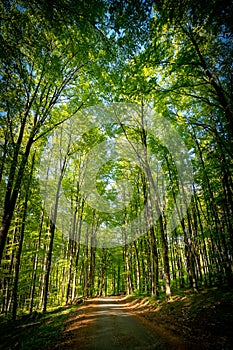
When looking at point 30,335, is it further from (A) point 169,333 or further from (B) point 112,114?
(B) point 112,114

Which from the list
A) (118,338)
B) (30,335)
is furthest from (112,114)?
(30,335)

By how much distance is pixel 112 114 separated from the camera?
1475 cm

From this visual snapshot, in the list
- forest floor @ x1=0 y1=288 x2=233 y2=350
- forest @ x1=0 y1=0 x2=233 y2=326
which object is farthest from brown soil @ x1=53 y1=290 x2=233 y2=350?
forest @ x1=0 y1=0 x2=233 y2=326

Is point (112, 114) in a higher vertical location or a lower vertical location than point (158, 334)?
higher

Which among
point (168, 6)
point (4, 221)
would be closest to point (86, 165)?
point (4, 221)

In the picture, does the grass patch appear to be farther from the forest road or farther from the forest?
the forest

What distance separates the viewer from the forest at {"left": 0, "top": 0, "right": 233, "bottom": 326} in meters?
5.97

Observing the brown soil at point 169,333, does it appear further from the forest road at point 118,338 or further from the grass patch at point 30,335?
the grass patch at point 30,335

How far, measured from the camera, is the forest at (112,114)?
5973 mm

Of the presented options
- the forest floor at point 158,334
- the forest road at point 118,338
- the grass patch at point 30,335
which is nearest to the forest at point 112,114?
the grass patch at point 30,335

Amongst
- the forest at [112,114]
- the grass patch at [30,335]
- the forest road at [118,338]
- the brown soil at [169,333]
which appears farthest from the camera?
the grass patch at [30,335]

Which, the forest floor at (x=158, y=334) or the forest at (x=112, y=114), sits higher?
the forest at (x=112, y=114)

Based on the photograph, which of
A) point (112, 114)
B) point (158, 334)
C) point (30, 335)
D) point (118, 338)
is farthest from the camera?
point (112, 114)

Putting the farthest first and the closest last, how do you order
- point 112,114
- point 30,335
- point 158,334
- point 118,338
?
point 112,114 < point 30,335 < point 158,334 < point 118,338
